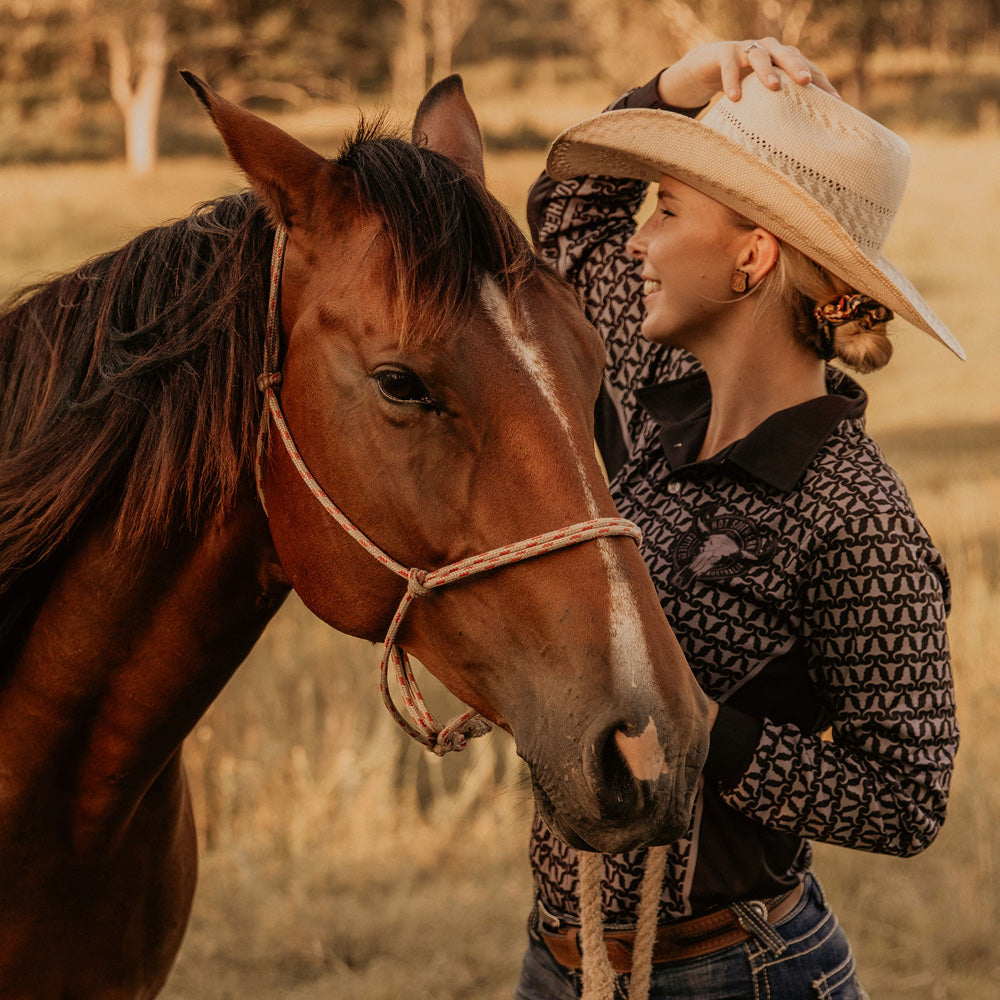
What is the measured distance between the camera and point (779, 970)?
188cm

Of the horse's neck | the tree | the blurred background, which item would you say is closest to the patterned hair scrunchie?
the blurred background

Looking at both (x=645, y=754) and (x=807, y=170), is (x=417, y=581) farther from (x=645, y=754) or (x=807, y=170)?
(x=807, y=170)

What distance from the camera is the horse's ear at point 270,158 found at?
1538 millimetres

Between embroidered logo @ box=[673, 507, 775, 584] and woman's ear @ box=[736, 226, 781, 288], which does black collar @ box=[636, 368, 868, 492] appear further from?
woman's ear @ box=[736, 226, 781, 288]

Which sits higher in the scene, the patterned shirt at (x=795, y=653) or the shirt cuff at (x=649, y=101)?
the shirt cuff at (x=649, y=101)

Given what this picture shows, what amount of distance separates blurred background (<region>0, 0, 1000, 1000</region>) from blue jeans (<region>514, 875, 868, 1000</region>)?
1.38ft

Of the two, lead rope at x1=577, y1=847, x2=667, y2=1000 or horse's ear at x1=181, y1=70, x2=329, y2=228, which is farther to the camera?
lead rope at x1=577, y1=847, x2=667, y2=1000

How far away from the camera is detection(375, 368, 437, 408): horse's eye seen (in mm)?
1523

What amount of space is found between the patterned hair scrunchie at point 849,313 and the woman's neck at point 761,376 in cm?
6

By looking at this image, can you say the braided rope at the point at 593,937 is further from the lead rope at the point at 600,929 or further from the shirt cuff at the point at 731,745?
the shirt cuff at the point at 731,745

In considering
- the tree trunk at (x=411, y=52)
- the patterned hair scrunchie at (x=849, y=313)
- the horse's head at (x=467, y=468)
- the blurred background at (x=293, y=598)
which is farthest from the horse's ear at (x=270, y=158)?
the tree trunk at (x=411, y=52)

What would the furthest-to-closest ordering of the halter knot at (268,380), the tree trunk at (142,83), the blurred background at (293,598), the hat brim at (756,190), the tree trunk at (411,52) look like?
the tree trunk at (411,52) < the tree trunk at (142,83) < the blurred background at (293,598) < the hat brim at (756,190) < the halter knot at (268,380)

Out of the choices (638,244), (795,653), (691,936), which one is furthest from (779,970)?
(638,244)

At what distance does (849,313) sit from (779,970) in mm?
1179
